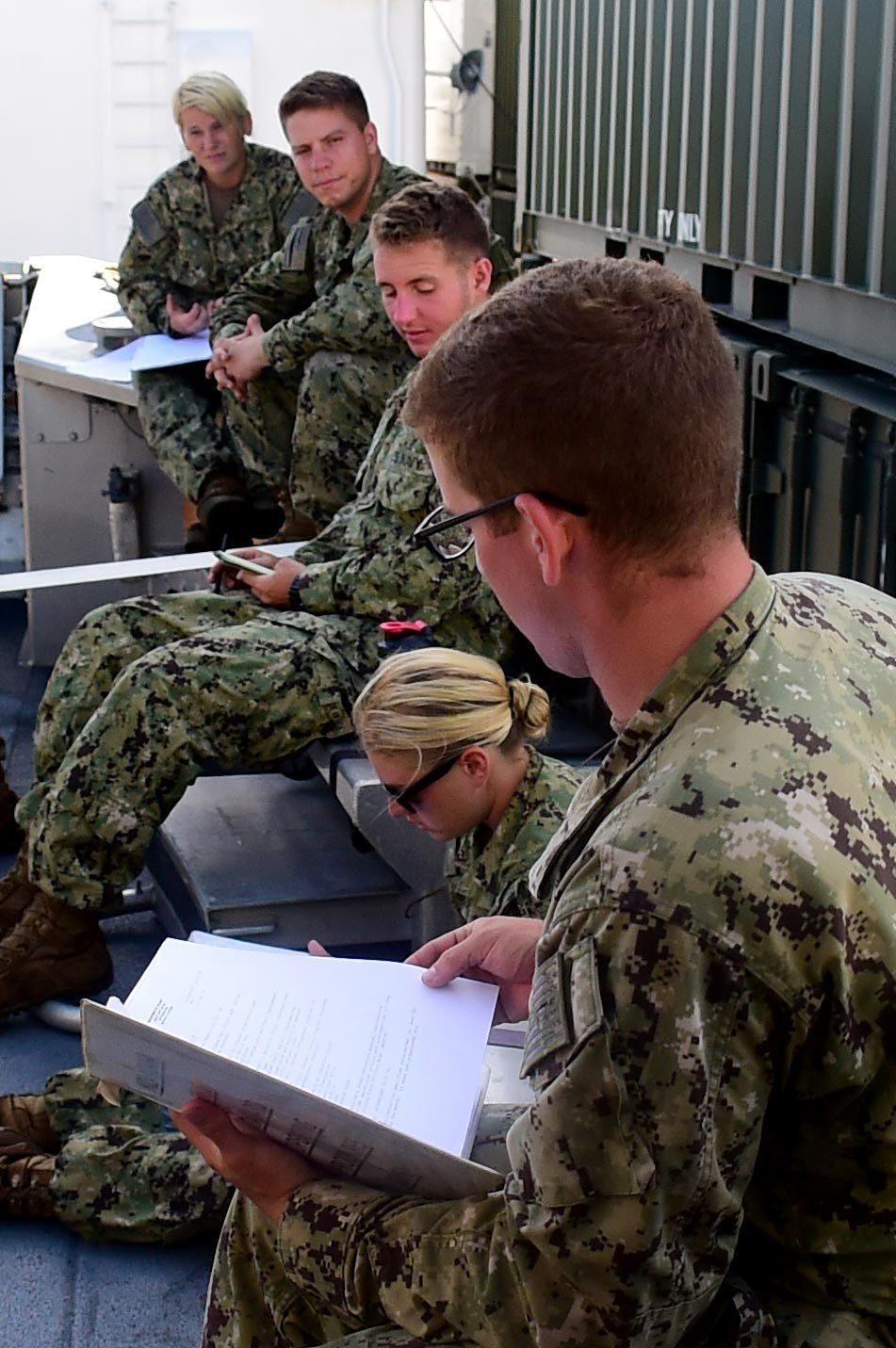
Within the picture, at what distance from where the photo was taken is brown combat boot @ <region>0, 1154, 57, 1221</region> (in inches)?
104

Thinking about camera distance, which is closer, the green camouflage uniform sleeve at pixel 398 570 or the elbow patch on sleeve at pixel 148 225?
the green camouflage uniform sleeve at pixel 398 570

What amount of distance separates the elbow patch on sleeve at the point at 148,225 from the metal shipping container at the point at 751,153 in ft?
4.95

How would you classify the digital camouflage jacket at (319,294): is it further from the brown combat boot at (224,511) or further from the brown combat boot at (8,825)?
the brown combat boot at (8,825)

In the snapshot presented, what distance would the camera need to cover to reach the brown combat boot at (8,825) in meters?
4.28

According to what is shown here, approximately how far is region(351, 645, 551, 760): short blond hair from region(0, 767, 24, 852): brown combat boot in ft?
6.54

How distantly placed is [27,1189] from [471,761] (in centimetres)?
98

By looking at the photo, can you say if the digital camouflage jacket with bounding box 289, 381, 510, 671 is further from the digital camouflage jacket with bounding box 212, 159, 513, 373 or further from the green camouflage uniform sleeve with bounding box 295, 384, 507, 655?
the digital camouflage jacket with bounding box 212, 159, 513, 373

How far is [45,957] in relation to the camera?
11.0 ft

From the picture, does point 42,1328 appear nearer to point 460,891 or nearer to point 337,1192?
point 460,891

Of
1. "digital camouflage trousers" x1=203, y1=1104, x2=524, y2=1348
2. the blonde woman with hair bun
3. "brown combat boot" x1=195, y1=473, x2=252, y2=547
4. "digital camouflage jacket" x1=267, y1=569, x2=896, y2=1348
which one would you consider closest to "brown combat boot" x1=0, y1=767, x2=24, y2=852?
"brown combat boot" x1=195, y1=473, x2=252, y2=547

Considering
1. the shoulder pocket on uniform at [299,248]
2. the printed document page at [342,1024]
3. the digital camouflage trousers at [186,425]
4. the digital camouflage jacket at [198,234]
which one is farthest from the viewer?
the digital camouflage jacket at [198,234]

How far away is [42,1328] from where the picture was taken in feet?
7.95

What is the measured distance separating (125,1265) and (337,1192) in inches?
48.5

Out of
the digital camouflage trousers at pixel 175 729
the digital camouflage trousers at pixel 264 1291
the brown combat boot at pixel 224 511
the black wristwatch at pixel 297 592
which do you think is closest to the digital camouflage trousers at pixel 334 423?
the brown combat boot at pixel 224 511
